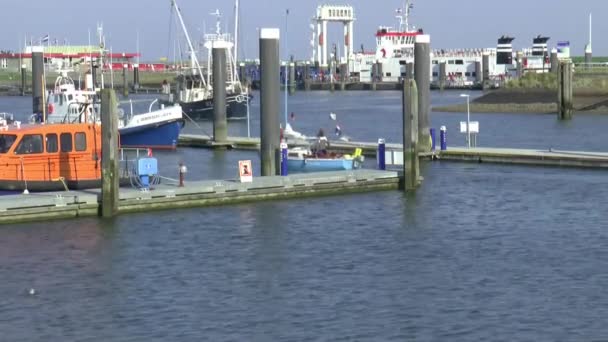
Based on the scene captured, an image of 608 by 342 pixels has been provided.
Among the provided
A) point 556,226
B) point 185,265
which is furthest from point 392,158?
point 185,265

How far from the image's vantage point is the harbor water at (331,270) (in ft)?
74.3

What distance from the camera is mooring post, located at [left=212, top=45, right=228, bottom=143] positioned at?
57.0 m

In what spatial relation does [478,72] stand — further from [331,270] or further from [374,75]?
[331,270]

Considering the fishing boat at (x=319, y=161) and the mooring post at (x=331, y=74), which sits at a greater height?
the mooring post at (x=331, y=74)

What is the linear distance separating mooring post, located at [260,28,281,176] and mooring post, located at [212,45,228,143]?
56.6 ft

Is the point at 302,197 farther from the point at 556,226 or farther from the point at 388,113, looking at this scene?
the point at 388,113

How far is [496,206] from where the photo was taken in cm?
3788

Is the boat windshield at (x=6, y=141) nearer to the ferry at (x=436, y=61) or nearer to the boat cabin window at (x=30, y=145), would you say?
the boat cabin window at (x=30, y=145)

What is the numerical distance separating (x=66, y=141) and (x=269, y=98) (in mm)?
6622

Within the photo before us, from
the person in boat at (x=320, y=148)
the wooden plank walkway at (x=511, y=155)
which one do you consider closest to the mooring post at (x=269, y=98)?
the person in boat at (x=320, y=148)

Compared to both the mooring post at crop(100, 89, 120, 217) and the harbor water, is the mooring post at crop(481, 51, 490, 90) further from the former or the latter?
the mooring post at crop(100, 89, 120, 217)

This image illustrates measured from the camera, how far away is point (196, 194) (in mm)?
35281

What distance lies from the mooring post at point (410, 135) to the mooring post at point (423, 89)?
7.86m

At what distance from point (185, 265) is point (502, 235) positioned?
8.56 meters
